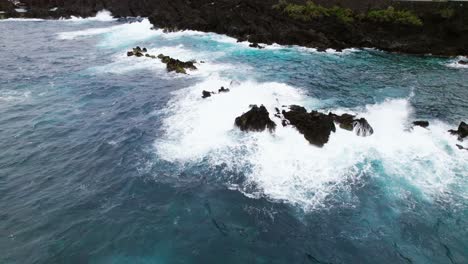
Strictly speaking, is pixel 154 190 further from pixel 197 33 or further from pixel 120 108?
pixel 197 33

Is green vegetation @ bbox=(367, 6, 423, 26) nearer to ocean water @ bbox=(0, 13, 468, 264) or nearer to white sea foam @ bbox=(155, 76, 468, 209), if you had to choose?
ocean water @ bbox=(0, 13, 468, 264)

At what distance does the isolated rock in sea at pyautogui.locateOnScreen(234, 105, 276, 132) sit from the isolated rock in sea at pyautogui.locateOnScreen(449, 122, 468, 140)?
12943 mm

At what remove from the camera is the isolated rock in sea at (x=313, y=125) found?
23.5m

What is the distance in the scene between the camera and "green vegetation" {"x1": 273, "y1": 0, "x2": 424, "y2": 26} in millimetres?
48656

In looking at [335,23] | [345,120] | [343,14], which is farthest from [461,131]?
[343,14]

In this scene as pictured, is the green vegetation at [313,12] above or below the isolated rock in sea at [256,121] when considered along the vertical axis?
above

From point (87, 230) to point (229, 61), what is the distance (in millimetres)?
29899

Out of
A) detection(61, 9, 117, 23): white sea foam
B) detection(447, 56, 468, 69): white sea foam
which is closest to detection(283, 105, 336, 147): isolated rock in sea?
detection(447, 56, 468, 69): white sea foam

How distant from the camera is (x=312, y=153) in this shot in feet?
74.8

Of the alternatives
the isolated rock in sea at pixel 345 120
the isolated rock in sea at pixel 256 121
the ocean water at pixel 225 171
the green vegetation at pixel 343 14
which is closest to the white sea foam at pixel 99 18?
the green vegetation at pixel 343 14

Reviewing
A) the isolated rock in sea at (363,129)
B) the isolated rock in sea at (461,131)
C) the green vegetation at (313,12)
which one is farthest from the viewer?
the green vegetation at (313,12)

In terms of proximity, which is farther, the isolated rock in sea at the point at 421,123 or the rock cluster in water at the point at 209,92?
the rock cluster in water at the point at 209,92

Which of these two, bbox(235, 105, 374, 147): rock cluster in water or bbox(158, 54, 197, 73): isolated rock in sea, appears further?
bbox(158, 54, 197, 73): isolated rock in sea

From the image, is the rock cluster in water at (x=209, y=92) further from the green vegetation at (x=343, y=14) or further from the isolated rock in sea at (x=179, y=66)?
the green vegetation at (x=343, y=14)
